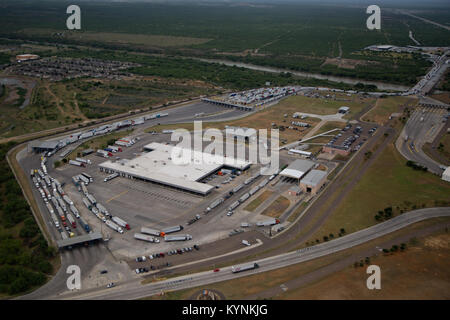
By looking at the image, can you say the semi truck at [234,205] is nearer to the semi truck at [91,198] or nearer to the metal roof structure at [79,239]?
the metal roof structure at [79,239]

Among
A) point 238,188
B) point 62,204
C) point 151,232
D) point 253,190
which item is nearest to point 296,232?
point 253,190

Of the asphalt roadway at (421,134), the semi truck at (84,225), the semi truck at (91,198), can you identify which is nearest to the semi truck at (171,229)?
the semi truck at (84,225)

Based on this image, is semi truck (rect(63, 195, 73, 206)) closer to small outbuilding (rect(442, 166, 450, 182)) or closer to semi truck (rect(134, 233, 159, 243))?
semi truck (rect(134, 233, 159, 243))

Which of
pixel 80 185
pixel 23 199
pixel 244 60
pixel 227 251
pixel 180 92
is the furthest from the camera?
pixel 244 60

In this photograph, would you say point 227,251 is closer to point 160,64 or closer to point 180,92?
point 180,92

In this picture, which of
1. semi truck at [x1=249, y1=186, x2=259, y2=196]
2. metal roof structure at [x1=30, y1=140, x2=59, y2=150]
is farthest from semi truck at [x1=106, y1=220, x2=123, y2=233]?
metal roof structure at [x1=30, y1=140, x2=59, y2=150]
